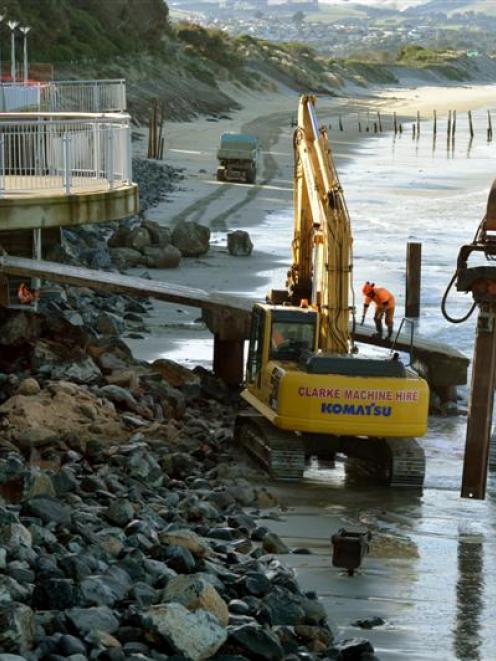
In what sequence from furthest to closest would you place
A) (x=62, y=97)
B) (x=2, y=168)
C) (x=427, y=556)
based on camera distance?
(x=62, y=97)
(x=2, y=168)
(x=427, y=556)

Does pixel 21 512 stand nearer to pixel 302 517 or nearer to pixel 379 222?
pixel 302 517

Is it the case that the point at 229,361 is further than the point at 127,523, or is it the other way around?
the point at 229,361

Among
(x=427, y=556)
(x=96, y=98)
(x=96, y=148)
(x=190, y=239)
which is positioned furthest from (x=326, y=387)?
(x=190, y=239)

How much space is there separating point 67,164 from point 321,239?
3.67m

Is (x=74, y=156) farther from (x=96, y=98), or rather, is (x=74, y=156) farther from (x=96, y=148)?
(x=96, y=98)

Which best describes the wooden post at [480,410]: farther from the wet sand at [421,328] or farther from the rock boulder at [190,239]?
the rock boulder at [190,239]

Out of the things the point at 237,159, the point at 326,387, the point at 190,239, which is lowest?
the point at 237,159

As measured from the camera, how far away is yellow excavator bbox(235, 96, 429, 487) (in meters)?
20.5

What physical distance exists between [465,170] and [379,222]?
25.5m

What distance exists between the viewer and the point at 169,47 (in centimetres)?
12381

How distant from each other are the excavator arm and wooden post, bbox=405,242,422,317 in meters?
11.1

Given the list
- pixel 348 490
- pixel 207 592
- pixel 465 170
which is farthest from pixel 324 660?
pixel 465 170

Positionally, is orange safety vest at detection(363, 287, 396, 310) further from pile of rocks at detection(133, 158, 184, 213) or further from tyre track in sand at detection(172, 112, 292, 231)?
pile of rocks at detection(133, 158, 184, 213)

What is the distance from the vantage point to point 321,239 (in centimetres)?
2253
